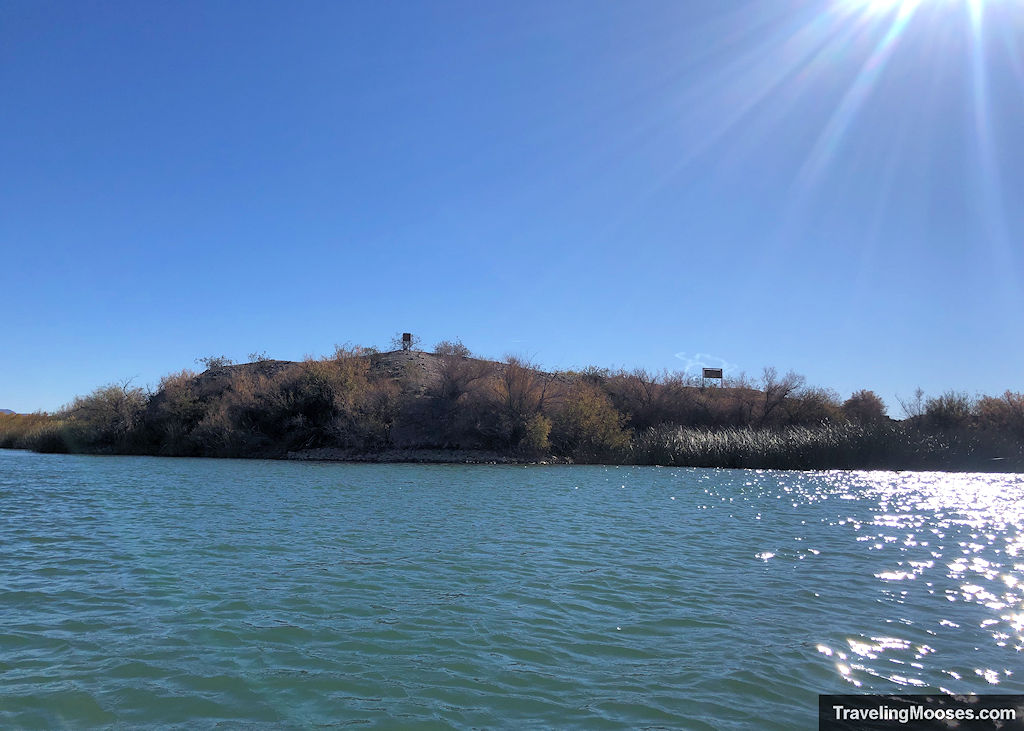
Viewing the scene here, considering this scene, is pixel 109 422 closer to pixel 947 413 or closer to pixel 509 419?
pixel 509 419

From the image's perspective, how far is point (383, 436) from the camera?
5259cm

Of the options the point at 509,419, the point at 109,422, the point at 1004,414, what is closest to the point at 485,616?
the point at 509,419

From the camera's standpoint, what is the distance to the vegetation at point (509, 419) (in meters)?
44.3

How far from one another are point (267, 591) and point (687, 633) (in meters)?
6.36

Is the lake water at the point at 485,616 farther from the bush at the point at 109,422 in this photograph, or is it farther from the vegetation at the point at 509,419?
the bush at the point at 109,422

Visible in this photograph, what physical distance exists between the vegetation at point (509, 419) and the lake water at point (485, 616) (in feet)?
92.9

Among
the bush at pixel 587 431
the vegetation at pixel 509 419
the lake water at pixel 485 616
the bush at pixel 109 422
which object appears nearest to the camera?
the lake water at pixel 485 616

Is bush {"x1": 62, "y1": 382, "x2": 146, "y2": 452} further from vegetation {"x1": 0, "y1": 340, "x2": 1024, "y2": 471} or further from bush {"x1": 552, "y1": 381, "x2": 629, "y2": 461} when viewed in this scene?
bush {"x1": 552, "y1": 381, "x2": 629, "y2": 461}

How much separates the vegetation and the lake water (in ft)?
92.9

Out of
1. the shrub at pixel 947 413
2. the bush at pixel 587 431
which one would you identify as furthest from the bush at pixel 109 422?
the shrub at pixel 947 413

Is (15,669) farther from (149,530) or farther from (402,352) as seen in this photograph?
(402,352)

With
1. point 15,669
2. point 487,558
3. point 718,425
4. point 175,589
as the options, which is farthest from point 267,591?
point 718,425

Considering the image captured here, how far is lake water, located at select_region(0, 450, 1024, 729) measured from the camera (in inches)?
226

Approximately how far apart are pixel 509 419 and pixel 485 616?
42.2 meters
